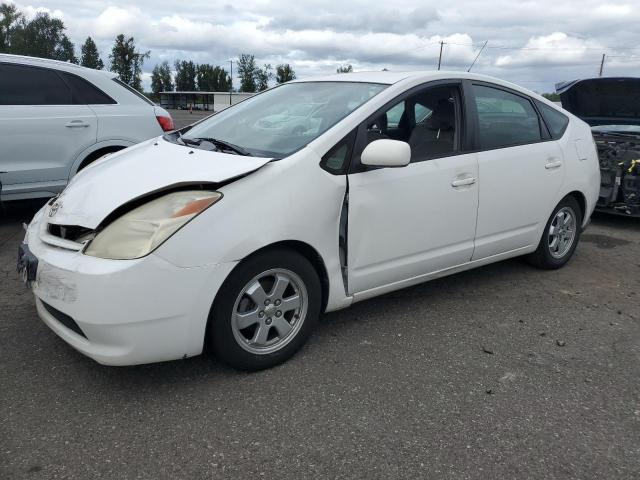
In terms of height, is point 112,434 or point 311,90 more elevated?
point 311,90

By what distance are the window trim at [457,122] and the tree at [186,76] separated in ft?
414

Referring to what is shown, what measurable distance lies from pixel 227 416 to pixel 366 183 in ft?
4.75

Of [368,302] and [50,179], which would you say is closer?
[368,302]

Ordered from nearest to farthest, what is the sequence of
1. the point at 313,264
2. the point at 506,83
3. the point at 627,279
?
the point at 313,264 < the point at 506,83 < the point at 627,279

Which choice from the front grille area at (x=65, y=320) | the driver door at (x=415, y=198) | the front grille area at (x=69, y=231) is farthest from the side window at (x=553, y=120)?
the front grille area at (x=65, y=320)

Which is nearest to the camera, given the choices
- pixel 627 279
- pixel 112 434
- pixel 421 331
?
pixel 112 434

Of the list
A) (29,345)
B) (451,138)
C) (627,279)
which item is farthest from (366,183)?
(627,279)

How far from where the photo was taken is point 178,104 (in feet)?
340

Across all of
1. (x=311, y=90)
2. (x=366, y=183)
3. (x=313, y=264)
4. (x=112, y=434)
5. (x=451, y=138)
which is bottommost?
(x=112, y=434)

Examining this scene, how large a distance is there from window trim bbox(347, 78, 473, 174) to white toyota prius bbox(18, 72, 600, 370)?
0.01 meters

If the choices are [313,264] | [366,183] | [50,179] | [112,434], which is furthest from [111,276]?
[50,179]

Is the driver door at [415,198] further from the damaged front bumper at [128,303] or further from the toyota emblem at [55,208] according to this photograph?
the toyota emblem at [55,208]

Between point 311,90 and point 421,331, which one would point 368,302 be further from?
point 311,90

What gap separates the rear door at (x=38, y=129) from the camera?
5.46 meters
